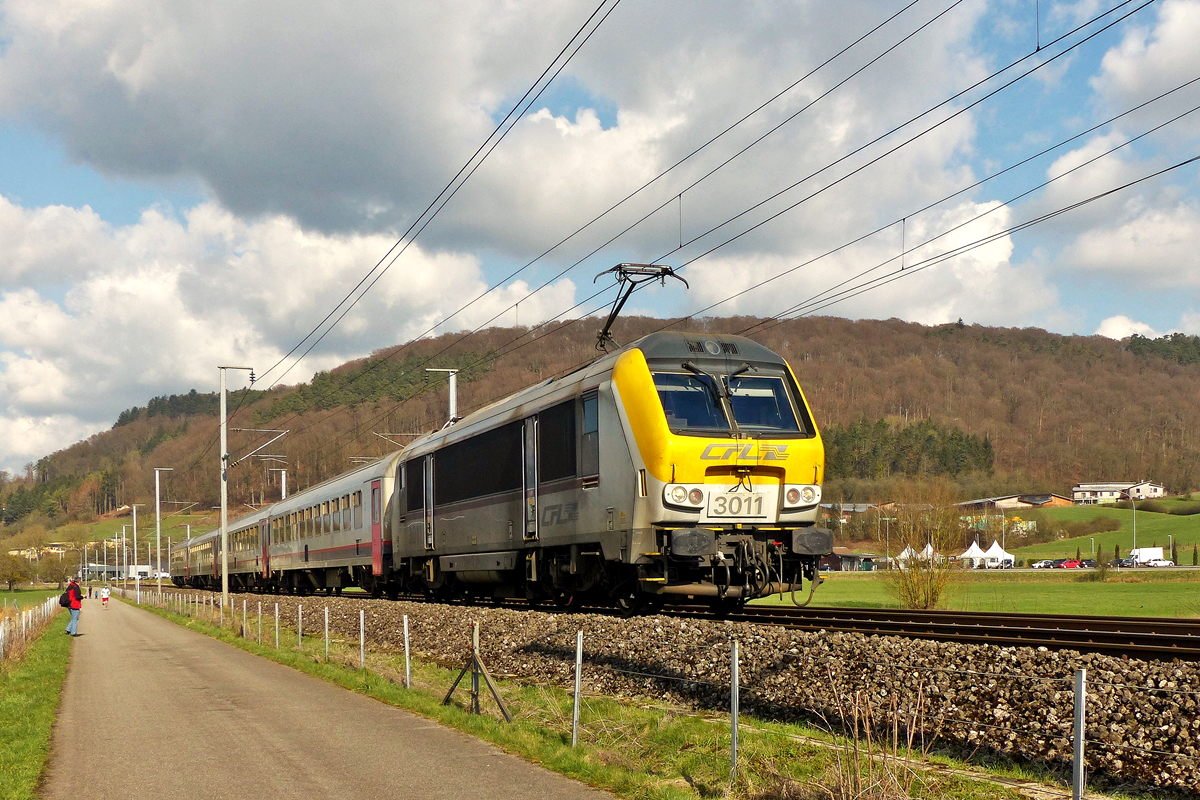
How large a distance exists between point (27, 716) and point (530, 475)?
9.06m

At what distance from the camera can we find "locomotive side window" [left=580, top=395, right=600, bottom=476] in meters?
17.6

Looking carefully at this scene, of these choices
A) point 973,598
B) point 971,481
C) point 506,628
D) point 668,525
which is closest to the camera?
point 668,525

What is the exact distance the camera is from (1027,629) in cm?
1620

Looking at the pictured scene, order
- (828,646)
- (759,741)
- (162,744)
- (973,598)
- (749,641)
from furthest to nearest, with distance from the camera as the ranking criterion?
1. (973,598)
2. (749,641)
3. (828,646)
4. (162,744)
5. (759,741)

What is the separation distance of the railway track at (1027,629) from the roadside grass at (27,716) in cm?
937

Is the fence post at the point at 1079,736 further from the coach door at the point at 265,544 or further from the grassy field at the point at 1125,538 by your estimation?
the grassy field at the point at 1125,538

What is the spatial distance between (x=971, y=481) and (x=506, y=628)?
155814 mm

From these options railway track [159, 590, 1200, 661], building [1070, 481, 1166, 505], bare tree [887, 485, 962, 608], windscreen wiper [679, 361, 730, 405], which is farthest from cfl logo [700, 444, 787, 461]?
building [1070, 481, 1166, 505]

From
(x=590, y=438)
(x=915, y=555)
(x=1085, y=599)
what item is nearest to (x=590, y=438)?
(x=590, y=438)

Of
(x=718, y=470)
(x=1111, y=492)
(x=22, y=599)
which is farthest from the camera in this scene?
(x=1111, y=492)

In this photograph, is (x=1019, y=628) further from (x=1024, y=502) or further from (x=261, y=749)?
(x=1024, y=502)

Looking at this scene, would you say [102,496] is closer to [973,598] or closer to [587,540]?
[973,598]

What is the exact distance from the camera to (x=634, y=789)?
30.5ft

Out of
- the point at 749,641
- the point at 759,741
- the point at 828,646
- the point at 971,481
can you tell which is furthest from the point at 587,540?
the point at 971,481
